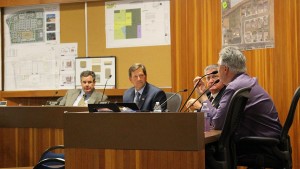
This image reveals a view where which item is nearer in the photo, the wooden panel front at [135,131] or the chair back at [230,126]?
the wooden panel front at [135,131]

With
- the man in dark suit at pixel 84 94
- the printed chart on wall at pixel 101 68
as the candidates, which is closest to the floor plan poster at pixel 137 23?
the printed chart on wall at pixel 101 68

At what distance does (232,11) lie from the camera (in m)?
5.35

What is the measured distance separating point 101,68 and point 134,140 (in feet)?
12.8

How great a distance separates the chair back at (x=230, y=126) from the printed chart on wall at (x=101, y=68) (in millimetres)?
3398

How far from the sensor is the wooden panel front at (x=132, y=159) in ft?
8.42

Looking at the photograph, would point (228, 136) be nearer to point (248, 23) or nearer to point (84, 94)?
point (248, 23)

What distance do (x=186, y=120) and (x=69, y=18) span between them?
4.45 m

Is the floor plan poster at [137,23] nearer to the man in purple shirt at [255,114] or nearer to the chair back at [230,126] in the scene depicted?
the man in purple shirt at [255,114]

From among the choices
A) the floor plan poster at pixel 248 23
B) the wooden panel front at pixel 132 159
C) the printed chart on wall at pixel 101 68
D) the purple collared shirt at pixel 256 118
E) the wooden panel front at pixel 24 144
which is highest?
the floor plan poster at pixel 248 23

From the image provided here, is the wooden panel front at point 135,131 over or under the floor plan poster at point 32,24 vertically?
under

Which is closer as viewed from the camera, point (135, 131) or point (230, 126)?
point (135, 131)

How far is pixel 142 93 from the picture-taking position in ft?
17.0

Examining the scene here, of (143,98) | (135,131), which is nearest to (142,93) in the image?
(143,98)

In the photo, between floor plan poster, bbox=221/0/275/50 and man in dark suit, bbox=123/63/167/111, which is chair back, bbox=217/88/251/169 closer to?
man in dark suit, bbox=123/63/167/111
